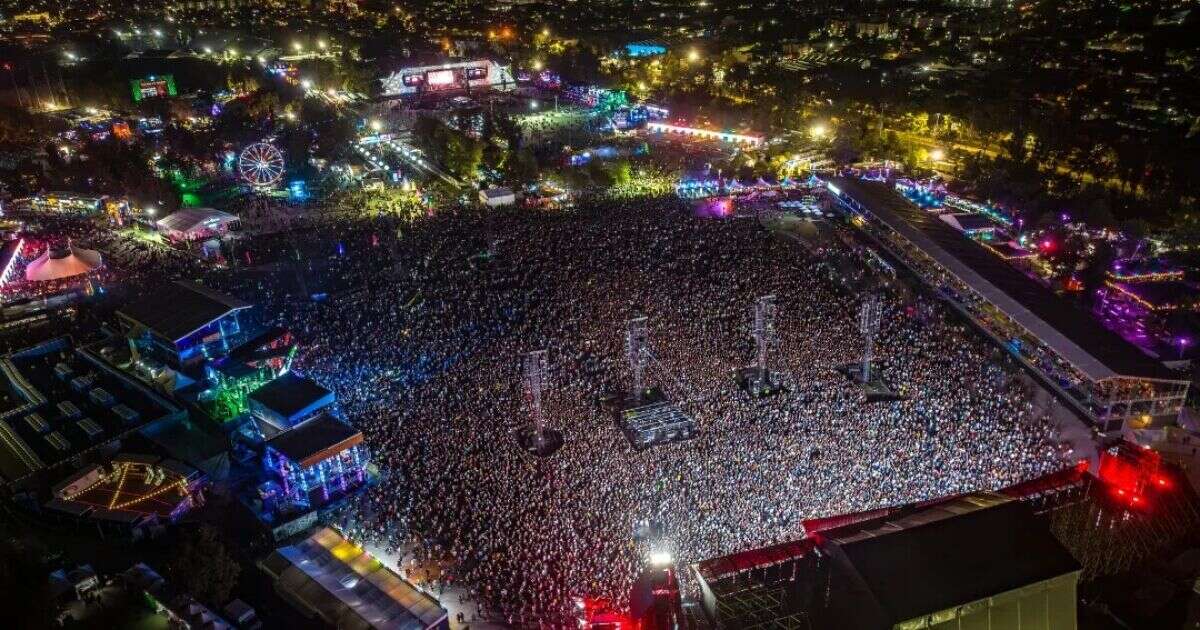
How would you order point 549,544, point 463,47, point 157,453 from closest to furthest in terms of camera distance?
point 549,544 → point 157,453 → point 463,47

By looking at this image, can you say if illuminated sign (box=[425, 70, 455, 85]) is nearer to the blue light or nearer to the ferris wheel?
the blue light

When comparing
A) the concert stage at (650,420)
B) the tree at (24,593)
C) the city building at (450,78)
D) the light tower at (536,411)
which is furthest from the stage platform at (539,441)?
the city building at (450,78)

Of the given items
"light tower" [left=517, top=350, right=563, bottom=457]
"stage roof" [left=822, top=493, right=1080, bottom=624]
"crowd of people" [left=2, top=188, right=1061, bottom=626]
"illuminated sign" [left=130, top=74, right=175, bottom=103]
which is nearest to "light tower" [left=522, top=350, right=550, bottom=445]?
"light tower" [left=517, top=350, right=563, bottom=457]

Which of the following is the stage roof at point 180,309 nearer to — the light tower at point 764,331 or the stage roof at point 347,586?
the stage roof at point 347,586

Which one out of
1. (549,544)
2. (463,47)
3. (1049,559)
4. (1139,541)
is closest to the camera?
(1049,559)

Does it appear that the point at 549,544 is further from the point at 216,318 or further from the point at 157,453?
the point at 216,318

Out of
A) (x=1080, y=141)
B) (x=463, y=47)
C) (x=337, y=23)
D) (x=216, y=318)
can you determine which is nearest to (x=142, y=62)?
(x=463, y=47)

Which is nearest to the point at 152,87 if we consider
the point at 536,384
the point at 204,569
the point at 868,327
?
Result: the point at 536,384
